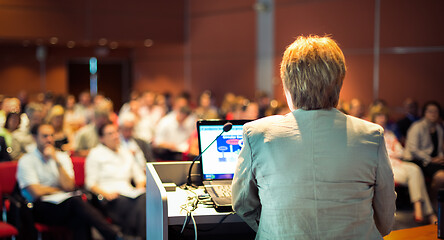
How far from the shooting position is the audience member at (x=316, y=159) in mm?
1786

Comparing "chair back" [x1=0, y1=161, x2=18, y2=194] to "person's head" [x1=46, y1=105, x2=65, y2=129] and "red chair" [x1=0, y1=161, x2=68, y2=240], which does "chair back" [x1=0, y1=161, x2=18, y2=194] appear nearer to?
"red chair" [x1=0, y1=161, x2=68, y2=240]

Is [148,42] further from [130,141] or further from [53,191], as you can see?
[53,191]

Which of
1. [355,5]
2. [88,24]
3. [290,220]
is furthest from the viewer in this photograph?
[88,24]

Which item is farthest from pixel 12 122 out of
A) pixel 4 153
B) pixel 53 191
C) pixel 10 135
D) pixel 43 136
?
pixel 53 191

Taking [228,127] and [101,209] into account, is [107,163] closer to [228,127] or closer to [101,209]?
[101,209]

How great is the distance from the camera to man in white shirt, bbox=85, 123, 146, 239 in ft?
15.3

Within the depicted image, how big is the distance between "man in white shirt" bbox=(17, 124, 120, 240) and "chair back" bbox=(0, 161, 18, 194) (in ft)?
0.37

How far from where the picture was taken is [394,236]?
8.82 feet

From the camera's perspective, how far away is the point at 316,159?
5.87 feet

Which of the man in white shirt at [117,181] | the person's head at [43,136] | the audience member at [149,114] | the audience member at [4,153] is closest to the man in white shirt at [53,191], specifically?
the person's head at [43,136]

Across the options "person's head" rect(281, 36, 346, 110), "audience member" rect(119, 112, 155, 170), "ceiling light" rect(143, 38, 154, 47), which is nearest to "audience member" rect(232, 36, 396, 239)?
"person's head" rect(281, 36, 346, 110)

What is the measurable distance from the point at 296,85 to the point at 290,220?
1.62ft

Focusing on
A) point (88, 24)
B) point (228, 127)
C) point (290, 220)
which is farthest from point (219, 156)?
point (88, 24)

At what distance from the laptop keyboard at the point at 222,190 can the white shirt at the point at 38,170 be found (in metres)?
2.36
